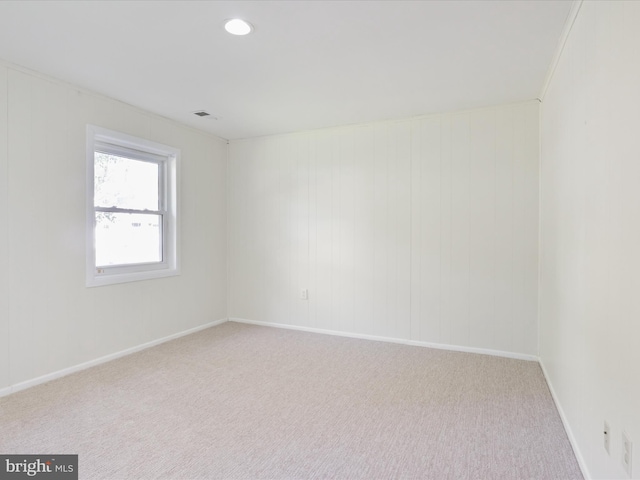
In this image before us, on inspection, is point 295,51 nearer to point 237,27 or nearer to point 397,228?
point 237,27

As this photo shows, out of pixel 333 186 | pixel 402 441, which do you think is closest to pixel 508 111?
pixel 333 186

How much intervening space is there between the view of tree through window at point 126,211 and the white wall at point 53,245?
9.5 inches

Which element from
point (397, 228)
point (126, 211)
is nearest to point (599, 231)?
point (397, 228)

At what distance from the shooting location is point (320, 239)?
4273 mm

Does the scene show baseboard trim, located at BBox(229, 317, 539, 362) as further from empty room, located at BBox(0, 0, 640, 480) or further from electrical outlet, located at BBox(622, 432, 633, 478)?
electrical outlet, located at BBox(622, 432, 633, 478)

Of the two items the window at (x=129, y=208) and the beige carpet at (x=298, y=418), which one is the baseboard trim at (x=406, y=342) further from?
the window at (x=129, y=208)

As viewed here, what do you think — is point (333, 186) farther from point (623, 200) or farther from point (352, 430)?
point (623, 200)

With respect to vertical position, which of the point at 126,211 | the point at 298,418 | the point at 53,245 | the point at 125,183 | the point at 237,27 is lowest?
the point at 298,418

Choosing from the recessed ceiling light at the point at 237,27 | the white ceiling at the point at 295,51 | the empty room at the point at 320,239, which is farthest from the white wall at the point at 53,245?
the recessed ceiling light at the point at 237,27

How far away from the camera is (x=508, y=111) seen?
11.1ft

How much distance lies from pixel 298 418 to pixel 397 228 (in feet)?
7.33

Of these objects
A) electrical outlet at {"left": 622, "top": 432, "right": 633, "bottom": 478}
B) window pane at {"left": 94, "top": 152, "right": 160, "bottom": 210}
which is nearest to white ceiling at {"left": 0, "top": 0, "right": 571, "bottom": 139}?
window pane at {"left": 94, "top": 152, "right": 160, "bottom": 210}

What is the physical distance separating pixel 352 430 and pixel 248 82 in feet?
8.74

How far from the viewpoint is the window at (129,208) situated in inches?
127
